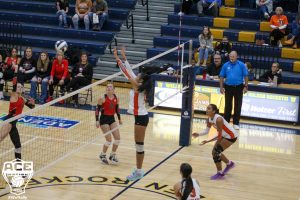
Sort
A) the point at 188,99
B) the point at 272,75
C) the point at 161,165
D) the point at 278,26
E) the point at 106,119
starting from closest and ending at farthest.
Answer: the point at 106,119 → the point at 161,165 → the point at 188,99 → the point at 272,75 → the point at 278,26

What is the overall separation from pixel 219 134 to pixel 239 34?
36.7 feet

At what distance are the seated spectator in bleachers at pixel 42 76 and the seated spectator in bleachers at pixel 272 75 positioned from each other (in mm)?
6893

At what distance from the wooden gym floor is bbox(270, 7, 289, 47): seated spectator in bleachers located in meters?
4.88

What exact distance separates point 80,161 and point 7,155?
169 cm

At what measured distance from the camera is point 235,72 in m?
18.5

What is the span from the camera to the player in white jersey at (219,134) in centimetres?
1520

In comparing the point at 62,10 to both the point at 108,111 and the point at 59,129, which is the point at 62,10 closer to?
the point at 59,129

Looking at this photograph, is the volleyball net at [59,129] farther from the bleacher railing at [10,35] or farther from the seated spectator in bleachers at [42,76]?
the bleacher railing at [10,35]

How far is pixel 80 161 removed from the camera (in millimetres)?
16578

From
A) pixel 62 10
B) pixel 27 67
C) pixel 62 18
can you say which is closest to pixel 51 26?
pixel 62 18

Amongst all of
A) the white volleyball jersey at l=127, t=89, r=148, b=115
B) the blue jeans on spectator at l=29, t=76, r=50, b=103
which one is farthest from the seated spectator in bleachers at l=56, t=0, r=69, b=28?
the white volleyball jersey at l=127, t=89, r=148, b=115

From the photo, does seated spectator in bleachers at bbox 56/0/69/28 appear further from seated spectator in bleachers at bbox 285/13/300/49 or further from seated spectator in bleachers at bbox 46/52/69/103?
seated spectator in bleachers at bbox 285/13/300/49

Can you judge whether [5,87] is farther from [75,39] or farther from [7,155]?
[7,155]

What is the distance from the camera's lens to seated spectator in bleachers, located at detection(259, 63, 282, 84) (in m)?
22.1
